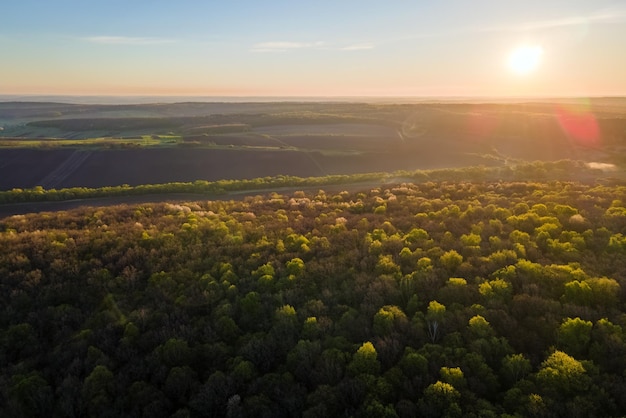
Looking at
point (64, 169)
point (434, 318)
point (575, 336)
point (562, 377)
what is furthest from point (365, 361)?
point (64, 169)

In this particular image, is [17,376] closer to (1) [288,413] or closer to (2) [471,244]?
(1) [288,413]

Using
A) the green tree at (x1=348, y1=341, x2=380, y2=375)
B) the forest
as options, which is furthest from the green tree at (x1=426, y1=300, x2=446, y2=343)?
the green tree at (x1=348, y1=341, x2=380, y2=375)

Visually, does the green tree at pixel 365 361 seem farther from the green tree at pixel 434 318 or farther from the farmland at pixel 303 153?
the farmland at pixel 303 153

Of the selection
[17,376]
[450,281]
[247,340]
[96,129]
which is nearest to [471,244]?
[450,281]

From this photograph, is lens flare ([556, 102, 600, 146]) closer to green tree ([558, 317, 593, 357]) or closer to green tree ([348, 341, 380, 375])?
green tree ([558, 317, 593, 357])

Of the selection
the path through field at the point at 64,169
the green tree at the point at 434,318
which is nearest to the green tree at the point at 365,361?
the green tree at the point at 434,318

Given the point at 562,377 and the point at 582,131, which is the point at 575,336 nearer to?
the point at 562,377
